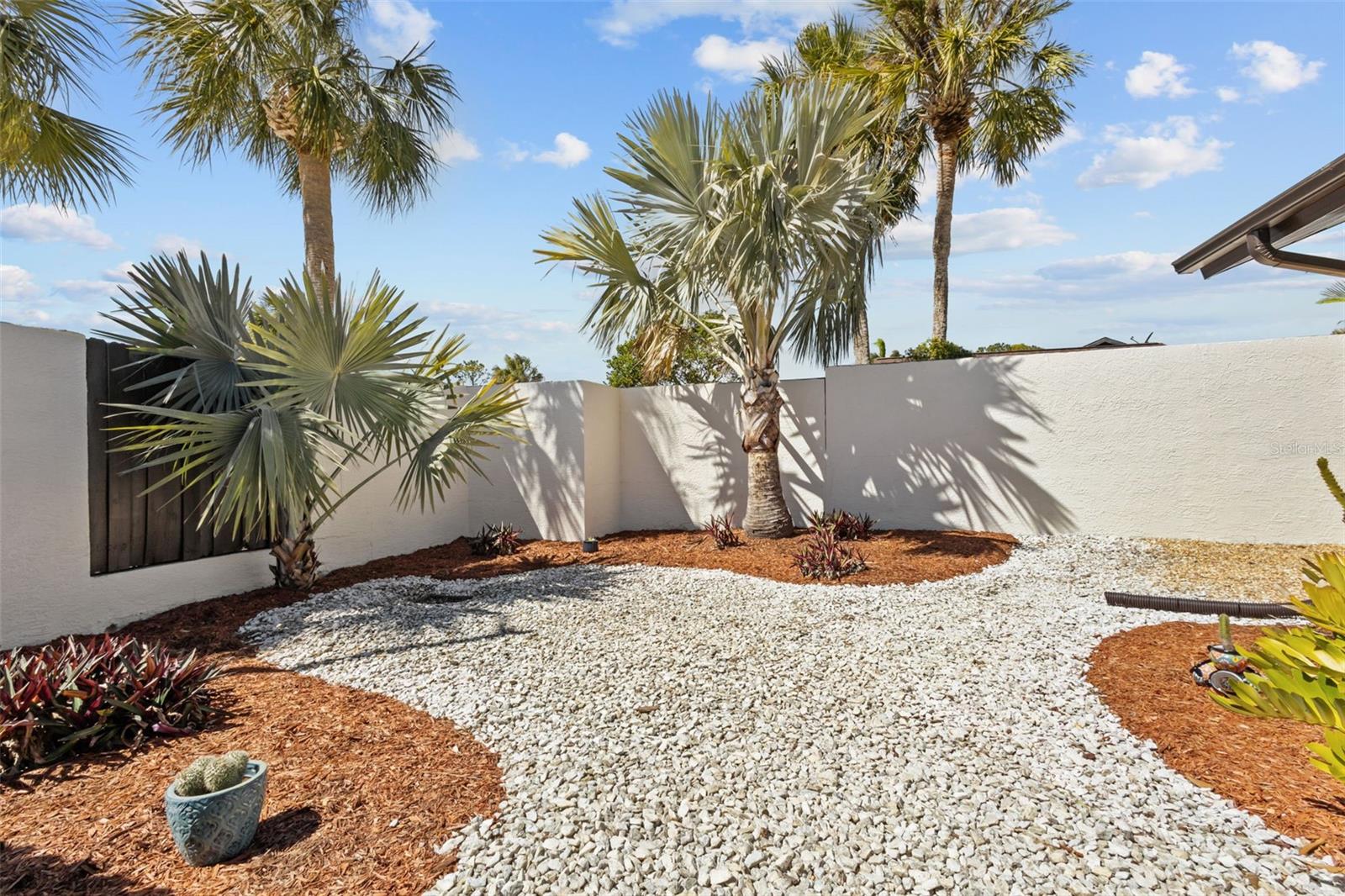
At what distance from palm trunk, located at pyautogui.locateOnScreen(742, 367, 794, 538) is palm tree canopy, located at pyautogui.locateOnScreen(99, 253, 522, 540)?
147 inches

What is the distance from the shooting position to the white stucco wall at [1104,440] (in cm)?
672

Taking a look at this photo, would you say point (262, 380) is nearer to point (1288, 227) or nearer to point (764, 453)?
point (764, 453)

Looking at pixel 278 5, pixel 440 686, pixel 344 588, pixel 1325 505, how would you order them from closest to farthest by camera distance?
1. pixel 440 686
2. pixel 344 588
3. pixel 1325 505
4. pixel 278 5

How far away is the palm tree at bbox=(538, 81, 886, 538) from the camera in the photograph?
6.71 m

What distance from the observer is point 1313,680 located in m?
2.12

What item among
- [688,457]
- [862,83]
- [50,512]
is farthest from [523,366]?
[50,512]

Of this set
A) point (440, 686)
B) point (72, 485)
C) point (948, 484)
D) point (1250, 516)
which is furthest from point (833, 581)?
point (72, 485)

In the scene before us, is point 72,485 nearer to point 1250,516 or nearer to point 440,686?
point 440,686

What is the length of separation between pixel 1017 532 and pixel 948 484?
3.12 ft

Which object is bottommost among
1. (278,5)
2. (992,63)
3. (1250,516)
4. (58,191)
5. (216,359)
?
(1250,516)

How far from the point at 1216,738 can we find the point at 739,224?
5.55 metres

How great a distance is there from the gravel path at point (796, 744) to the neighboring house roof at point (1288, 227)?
2461mm

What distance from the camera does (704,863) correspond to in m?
2.16

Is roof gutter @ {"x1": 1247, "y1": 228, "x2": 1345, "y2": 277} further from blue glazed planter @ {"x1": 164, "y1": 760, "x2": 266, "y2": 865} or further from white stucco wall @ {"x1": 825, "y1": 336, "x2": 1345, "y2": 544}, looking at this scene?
blue glazed planter @ {"x1": 164, "y1": 760, "x2": 266, "y2": 865}
